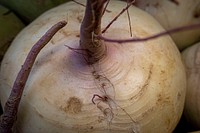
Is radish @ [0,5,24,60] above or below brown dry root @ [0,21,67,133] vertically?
below

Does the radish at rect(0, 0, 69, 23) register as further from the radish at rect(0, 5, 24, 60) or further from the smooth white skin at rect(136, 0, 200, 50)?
the smooth white skin at rect(136, 0, 200, 50)

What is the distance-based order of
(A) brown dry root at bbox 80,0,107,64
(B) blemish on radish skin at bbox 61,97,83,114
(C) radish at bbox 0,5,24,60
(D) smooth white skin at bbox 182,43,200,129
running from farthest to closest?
(C) radish at bbox 0,5,24,60 < (D) smooth white skin at bbox 182,43,200,129 < (B) blemish on radish skin at bbox 61,97,83,114 < (A) brown dry root at bbox 80,0,107,64

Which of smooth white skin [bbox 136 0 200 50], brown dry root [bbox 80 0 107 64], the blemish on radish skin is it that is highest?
brown dry root [bbox 80 0 107 64]

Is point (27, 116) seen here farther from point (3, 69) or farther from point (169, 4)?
point (169, 4)

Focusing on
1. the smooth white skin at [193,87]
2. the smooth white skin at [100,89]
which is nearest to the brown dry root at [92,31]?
the smooth white skin at [100,89]

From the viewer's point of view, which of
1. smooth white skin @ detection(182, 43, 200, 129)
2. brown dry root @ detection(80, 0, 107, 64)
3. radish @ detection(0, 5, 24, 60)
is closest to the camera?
brown dry root @ detection(80, 0, 107, 64)

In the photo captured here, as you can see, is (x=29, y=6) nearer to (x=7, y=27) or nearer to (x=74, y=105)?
(x=7, y=27)

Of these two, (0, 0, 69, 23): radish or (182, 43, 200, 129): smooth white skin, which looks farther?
(0, 0, 69, 23): radish

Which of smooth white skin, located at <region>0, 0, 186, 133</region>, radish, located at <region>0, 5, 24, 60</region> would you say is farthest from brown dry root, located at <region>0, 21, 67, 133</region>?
radish, located at <region>0, 5, 24, 60</region>
